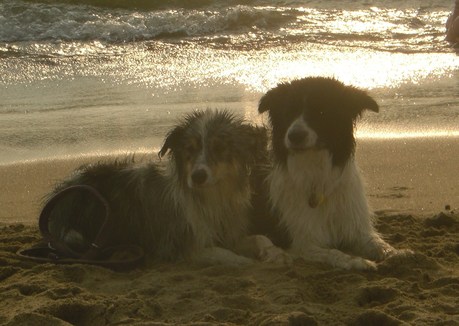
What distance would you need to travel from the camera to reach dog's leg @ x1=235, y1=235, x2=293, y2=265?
6141mm

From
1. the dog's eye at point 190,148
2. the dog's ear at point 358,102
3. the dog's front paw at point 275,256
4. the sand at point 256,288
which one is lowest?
the sand at point 256,288

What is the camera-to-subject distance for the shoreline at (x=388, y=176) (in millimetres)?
7730

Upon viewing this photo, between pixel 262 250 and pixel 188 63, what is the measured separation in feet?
27.7

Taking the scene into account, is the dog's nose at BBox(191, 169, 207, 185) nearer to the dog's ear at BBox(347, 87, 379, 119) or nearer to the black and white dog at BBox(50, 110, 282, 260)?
the black and white dog at BBox(50, 110, 282, 260)

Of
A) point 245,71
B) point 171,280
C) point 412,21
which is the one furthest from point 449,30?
point 171,280

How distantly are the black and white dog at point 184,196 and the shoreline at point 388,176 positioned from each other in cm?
96

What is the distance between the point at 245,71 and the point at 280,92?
23.1 feet

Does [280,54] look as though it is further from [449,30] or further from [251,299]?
[251,299]

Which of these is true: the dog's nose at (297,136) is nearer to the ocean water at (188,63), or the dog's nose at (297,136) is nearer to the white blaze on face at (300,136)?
the white blaze on face at (300,136)

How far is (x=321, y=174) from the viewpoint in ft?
21.1

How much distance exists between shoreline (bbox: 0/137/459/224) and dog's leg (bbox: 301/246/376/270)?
142cm

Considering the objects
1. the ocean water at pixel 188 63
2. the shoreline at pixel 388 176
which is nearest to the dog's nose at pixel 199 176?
the shoreline at pixel 388 176

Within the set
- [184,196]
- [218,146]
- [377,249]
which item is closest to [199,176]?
[218,146]

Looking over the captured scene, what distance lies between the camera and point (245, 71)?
43.8ft
